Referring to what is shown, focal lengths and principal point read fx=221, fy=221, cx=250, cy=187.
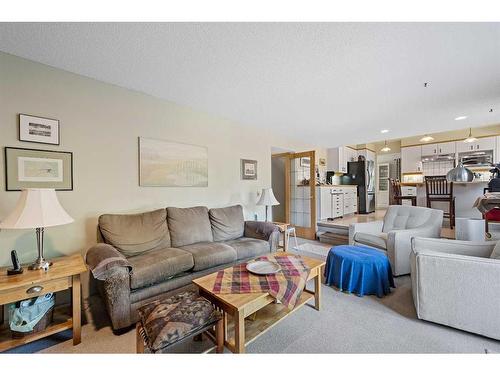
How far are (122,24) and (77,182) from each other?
156 centimetres

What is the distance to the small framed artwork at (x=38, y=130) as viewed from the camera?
6.48 feet

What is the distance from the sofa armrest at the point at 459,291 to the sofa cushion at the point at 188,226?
2262 millimetres

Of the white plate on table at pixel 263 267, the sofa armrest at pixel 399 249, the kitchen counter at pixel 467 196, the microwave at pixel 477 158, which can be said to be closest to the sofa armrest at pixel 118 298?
the white plate on table at pixel 263 267

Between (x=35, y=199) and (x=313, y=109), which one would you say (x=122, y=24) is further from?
(x=313, y=109)

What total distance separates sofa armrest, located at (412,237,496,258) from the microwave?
18.0 ft

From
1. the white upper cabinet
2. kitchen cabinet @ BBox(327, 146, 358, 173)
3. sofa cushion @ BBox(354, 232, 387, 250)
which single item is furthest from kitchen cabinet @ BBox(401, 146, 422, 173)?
sofa cushion @ BBox(354, 232, 387, 250)

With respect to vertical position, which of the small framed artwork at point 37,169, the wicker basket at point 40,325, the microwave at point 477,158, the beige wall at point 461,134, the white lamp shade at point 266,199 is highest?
the beige wall at point 461,134

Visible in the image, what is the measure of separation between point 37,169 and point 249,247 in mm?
2307

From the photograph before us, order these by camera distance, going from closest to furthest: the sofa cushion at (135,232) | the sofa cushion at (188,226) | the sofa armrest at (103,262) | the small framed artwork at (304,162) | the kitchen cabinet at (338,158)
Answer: the sofa armrest at (103,262)
the sofa cushion at (135,232)
the sofa cushion at (188,226)
the small framed artwork at (304,162)
the kitchen cabinet at (338,158)

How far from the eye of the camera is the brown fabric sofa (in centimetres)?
175

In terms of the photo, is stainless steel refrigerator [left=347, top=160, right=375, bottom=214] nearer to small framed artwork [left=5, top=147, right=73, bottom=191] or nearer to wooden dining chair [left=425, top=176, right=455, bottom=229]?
wooden dining chair [left=425, top=176, right=455, bottom=229]

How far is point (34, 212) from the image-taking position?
63.4 inches

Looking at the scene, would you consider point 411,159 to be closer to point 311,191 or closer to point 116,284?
point 311,191

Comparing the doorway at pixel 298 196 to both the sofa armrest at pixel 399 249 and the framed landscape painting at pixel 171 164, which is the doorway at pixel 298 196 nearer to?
the sofa armrest at pixel 399 249
